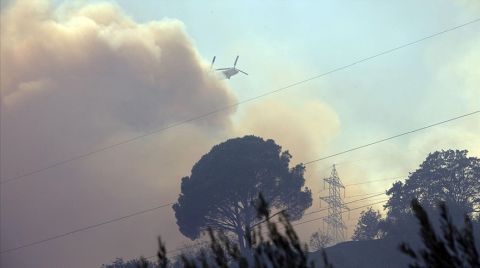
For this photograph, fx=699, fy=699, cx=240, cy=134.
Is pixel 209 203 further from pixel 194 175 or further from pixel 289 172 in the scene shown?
pixel 289 172

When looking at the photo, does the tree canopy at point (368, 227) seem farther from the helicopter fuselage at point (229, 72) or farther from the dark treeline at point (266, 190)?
the helicopter fuselage at point (229, 72)

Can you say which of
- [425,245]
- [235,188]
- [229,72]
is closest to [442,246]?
[425,245]

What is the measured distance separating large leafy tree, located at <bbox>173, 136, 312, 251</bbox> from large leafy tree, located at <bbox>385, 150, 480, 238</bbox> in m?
16.3

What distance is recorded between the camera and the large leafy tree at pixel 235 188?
118m

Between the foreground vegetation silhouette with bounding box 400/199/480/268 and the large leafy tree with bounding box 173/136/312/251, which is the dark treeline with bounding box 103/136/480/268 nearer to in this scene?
the large leafy tree with bounding box 173/136/312/251

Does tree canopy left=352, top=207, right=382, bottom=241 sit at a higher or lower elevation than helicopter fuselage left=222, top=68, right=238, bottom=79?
lower

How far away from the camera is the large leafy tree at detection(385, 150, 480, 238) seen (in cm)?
12306

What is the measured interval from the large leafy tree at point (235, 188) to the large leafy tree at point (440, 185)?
16320 millimetres

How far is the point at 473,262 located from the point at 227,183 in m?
106

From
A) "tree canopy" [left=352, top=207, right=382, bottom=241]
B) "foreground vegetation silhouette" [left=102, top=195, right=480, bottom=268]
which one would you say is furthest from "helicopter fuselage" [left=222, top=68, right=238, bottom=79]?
"foreground vegetation silhouette" [left=102, top=195, right=480, bottom=268]

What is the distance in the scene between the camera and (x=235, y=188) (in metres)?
118

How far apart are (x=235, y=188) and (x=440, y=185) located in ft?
122

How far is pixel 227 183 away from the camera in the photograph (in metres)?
118

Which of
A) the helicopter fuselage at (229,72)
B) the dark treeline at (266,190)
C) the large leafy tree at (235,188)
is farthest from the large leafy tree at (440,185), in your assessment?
the helicopter fuselage at (229,72)
